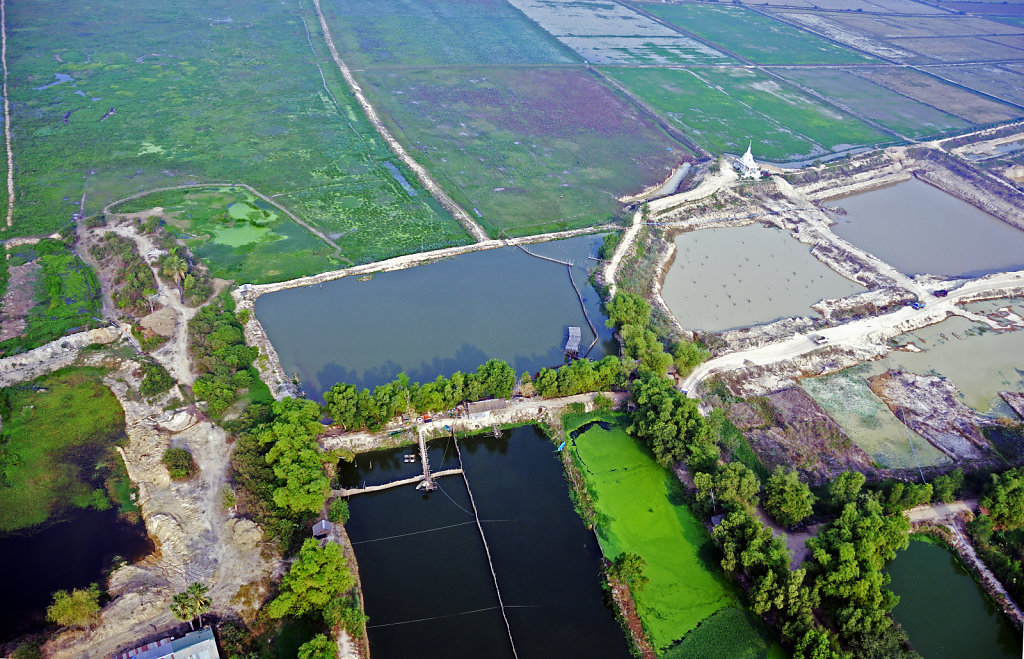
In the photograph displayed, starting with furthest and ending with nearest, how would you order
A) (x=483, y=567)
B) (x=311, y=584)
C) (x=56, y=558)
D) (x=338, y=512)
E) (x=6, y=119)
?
(x=6, y=119) < (x=338, y=512) < (x=483, y=567) < (x=56, y=558) < (x=311, y=584)

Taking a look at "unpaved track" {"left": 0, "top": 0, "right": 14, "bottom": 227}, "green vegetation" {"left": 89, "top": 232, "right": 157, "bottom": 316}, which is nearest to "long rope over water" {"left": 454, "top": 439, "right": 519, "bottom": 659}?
"green vegetation" {"left": 89, "top": 232, "right": 157, "bottom": 316}

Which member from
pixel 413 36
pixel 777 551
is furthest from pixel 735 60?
pixel 777 551

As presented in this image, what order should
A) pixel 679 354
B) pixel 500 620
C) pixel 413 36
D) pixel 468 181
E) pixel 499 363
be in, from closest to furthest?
1. pixel 500 620
2. pixel 499 363
3. pixel 679 354
4. pixel 468 181
5. pixel 413 36

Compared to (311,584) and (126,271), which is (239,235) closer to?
(126,271)

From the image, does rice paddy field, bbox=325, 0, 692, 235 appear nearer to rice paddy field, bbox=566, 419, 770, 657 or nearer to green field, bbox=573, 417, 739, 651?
rice paddy field, bbox=566, 419, 770, 657

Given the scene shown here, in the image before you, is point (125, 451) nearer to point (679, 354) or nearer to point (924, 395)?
point (679, 354)

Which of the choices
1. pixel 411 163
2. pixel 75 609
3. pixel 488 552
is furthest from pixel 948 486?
pixel 411 163
